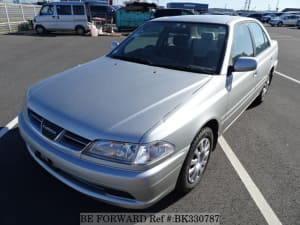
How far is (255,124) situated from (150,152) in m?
2.88

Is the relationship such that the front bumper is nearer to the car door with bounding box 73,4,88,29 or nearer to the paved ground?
the paved ground

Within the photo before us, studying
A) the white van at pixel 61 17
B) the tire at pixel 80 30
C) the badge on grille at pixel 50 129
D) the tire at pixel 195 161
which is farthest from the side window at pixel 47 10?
the tire at pixel 195 161

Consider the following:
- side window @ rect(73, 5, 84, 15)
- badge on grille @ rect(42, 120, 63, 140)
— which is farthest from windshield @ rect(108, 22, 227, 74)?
side window @ rect(73, 5, 84, 15)

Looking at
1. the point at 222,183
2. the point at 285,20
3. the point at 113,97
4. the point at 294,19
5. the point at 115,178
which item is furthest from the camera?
the point at 285,20

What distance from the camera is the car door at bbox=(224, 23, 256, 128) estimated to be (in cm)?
283

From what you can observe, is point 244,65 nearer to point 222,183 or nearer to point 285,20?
point 222,183

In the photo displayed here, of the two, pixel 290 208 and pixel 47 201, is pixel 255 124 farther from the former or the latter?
pixel 47 201

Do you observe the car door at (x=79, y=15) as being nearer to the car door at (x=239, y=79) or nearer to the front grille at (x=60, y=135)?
the car door at (x=239, y=79)

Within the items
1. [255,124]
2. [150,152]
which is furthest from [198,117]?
[255,124]

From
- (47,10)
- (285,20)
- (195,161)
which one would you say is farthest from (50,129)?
(285,20)

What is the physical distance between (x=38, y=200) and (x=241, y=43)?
3.13 meters

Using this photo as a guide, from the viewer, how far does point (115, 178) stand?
1.75 metres

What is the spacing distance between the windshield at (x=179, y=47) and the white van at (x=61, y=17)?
14.4m

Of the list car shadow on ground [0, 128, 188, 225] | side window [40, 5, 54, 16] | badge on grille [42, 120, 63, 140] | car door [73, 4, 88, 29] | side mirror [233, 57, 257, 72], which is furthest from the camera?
car door [73, 4, 88, 29]
